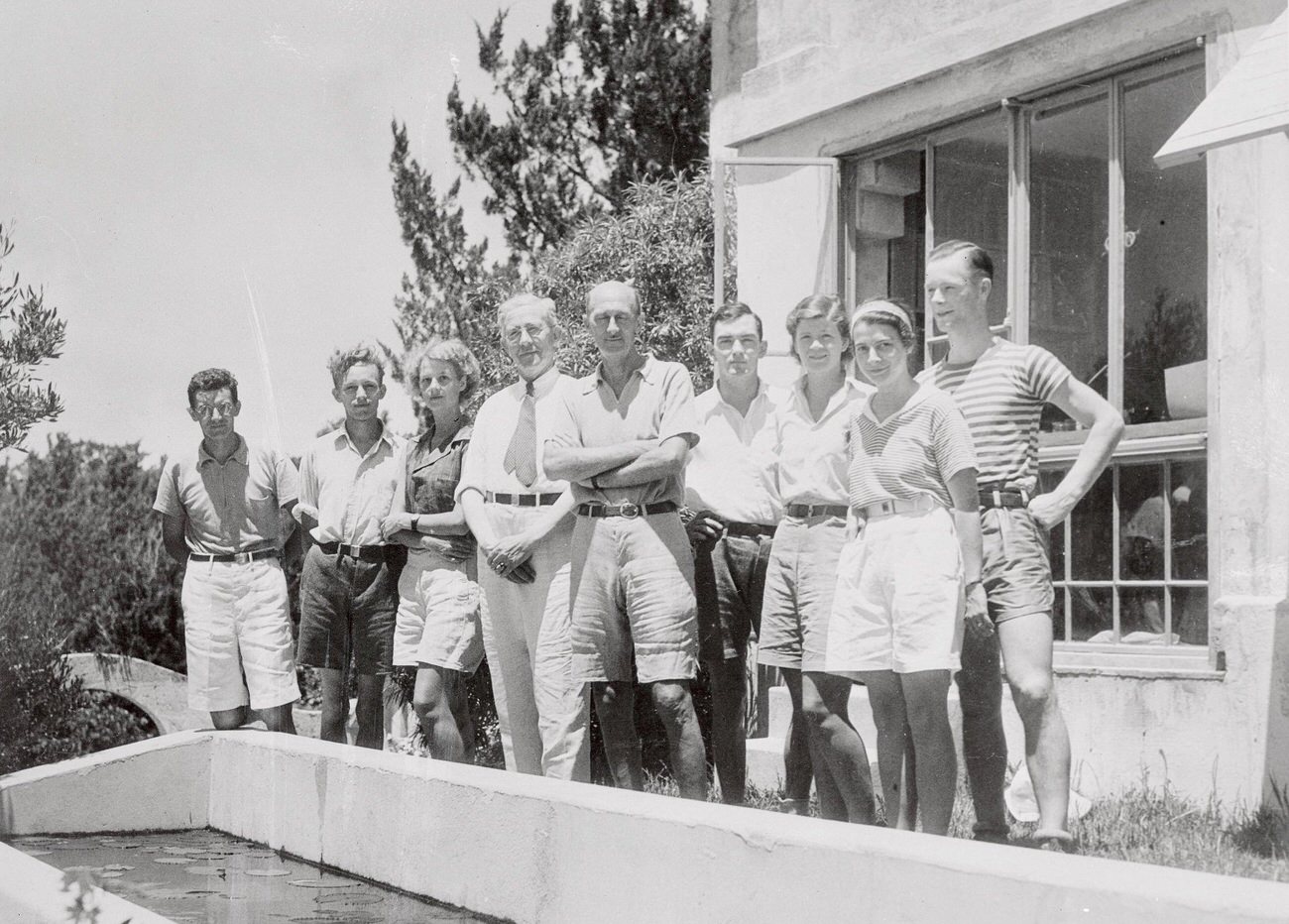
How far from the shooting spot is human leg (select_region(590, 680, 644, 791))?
5.41m

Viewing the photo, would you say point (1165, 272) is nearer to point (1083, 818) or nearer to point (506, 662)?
point (1083, 818)

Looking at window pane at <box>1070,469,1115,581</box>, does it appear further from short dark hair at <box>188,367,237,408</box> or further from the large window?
short dark hair at <box>188,367,237,408</box>

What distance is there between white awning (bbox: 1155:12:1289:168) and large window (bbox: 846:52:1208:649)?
1226 mm

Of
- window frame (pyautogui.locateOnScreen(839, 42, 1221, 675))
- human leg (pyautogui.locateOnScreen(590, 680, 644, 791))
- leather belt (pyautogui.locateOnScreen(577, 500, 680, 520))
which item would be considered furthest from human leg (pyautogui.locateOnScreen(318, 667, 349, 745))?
window frame (pyautogui.locateOnScreen(839, 42, 1221, 675))

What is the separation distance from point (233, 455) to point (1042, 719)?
4.18 metres

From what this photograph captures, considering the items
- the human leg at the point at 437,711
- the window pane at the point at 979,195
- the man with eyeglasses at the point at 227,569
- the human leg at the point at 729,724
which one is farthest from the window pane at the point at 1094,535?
the man with eyeglasses at the point at 227,569

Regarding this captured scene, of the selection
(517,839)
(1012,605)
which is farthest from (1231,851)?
(517,839)

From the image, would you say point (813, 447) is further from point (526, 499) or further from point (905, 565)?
point (526, 499)

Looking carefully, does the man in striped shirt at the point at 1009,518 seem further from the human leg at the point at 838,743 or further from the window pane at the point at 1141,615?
the window pane at the point at 1141,615

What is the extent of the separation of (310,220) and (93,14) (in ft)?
7.37

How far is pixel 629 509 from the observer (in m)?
5.38

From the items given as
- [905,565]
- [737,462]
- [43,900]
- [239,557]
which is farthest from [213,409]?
[905,565]

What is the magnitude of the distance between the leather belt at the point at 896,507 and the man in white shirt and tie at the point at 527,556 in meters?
1.31

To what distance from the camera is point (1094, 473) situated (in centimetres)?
451
